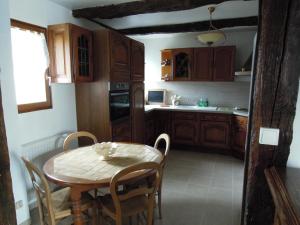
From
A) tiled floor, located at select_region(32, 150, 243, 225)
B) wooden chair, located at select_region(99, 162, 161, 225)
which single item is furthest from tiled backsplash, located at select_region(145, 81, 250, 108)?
wooden chair, located at select_region(99, 162, 161, 225)

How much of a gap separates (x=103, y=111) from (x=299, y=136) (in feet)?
7.39

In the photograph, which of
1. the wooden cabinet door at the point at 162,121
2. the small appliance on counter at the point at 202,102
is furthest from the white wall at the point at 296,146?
the small appliance on counter at the point at 202,102

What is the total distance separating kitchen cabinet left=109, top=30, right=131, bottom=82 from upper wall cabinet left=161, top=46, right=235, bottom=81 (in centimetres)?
143

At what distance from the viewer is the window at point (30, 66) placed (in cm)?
236

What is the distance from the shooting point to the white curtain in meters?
2.37

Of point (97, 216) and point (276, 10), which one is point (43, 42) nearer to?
point (97, 216)

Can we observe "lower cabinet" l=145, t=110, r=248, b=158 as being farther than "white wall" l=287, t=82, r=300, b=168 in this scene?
Yes

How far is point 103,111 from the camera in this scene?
114 inches

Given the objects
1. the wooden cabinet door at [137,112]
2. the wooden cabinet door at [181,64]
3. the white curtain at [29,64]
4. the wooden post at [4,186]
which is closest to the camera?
the wooden post at [4,186]

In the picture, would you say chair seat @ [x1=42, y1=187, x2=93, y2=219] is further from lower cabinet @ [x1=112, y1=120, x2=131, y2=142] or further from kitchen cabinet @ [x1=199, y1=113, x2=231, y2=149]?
kitchen cabinet @ [x1=199, y1=113, x2=231, y2=149]

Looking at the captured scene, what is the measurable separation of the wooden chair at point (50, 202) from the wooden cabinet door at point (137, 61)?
2.05 m

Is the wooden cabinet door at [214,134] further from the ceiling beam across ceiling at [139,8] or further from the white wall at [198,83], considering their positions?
the ceiling beam across ceiling at [139,8]

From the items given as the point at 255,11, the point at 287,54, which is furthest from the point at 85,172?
the point at 255,11

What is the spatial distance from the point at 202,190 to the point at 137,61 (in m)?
2.18
